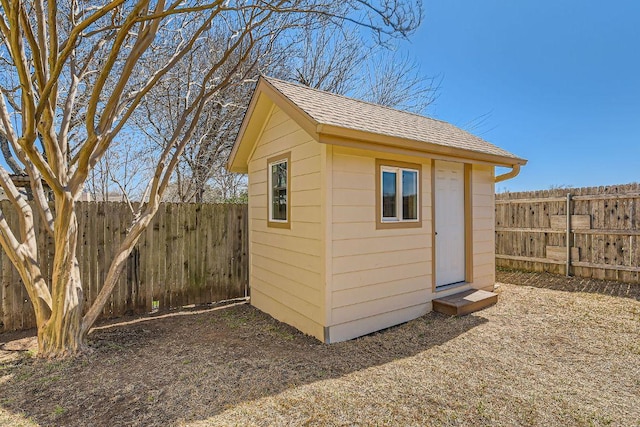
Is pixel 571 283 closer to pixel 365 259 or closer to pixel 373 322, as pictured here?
pixel 373 322

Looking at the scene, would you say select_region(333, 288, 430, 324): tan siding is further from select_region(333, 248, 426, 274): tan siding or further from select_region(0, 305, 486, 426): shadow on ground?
select_region(333, 248, 426, 274): tan siding

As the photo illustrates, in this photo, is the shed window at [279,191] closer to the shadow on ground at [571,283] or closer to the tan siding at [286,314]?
the tan siding at [286,314]

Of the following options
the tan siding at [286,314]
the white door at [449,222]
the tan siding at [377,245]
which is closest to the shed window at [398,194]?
the tan siding at [377,245]

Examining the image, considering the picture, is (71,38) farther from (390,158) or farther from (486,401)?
(486,401)

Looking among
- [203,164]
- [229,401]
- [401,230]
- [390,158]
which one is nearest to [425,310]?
[401,230]

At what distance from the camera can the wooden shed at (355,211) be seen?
13.5 feet

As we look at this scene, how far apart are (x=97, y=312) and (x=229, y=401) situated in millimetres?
2335

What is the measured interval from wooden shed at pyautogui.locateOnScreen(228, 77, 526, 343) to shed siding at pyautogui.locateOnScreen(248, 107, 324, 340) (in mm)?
16

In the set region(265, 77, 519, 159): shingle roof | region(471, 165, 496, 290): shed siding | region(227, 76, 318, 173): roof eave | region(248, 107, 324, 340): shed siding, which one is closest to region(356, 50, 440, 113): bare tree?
region(265, 77, 519, 159): shingle roof

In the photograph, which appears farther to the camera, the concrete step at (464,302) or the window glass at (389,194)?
the concrete step at (464,302)

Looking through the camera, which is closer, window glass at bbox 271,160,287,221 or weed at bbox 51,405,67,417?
weed at bbox 51,405,67,417

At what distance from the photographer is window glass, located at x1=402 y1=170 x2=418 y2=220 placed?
485 centimetres

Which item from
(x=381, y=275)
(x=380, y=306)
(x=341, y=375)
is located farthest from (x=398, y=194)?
(x=341, y=375)

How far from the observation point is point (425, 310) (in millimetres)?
5086
